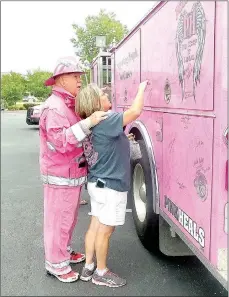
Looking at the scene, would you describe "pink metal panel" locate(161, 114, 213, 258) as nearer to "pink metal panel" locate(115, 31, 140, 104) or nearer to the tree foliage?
"pink metal panel" locate(115, 31, 140, 104)

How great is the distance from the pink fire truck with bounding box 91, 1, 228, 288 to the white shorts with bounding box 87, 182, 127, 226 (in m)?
0.34

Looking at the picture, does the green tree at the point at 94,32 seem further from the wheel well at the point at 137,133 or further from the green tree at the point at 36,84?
the green tree at the point at 36,84

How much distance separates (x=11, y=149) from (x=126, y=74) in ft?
25.7

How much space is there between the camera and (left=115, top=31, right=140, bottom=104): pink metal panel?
391 centimetres

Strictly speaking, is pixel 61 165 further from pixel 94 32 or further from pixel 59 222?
Result: pixel 94 32

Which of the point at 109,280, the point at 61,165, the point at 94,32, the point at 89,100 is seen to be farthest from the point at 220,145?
the point at 94,32

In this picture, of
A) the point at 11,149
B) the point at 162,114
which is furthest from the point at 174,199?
the point at 11,149

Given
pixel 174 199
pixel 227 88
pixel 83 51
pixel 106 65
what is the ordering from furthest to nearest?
pixel 83 51 → pixel 106 65 → pixel 174 199 → pixel 227 88

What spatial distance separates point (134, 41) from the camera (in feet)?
13.1

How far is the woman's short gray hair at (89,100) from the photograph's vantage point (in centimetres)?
294

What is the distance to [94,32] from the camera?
2816cm

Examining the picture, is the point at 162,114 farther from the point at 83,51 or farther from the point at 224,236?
the point at 83,51

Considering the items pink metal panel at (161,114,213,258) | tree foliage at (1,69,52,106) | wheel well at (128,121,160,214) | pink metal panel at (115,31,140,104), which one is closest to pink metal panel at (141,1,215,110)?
pink metal panel at (161,114,213,258)

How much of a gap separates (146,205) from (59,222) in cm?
83
